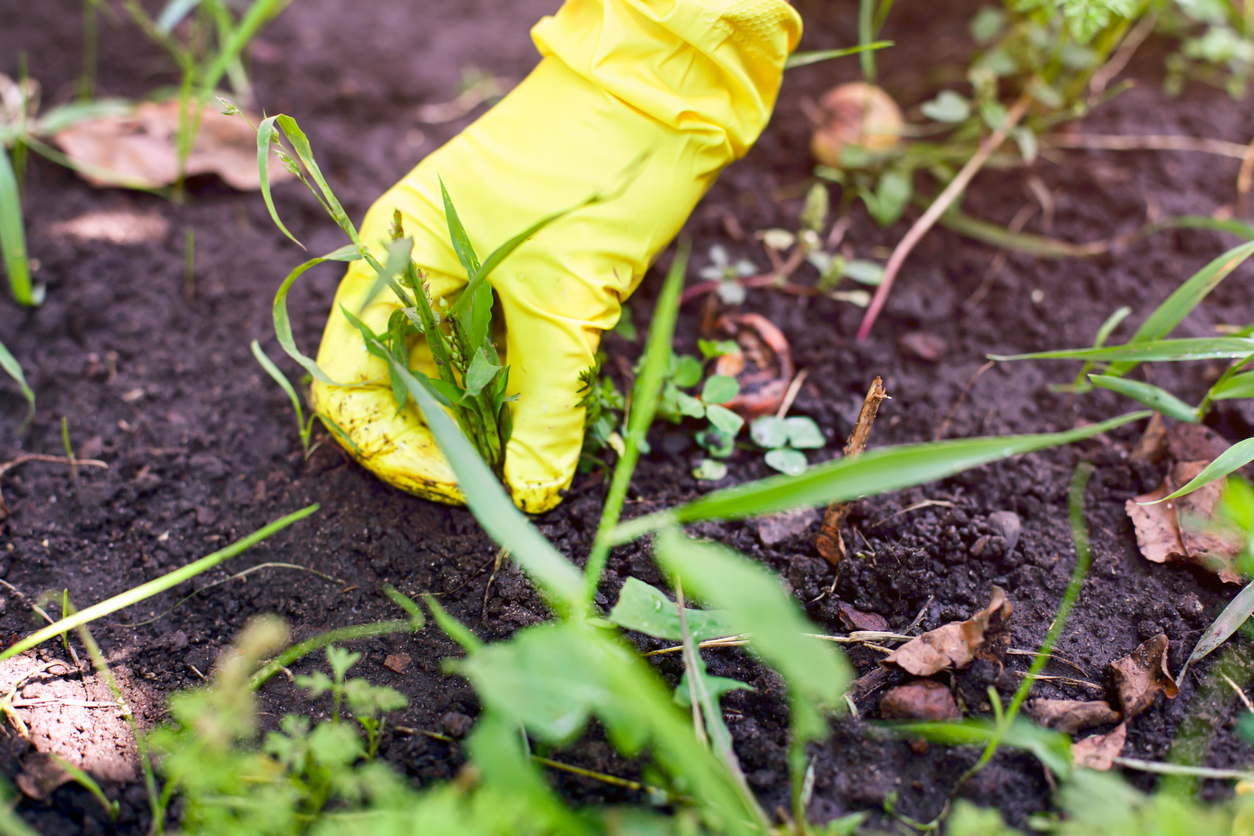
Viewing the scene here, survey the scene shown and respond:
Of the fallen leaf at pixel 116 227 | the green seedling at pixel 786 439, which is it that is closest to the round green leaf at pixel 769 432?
the green seedling at pixel 786 439

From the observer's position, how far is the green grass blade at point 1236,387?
1.12m

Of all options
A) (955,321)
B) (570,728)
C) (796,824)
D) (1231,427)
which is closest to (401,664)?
(570,728)

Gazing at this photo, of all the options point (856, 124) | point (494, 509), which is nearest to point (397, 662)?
point (494, 509)

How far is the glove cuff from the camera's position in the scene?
1085 mm

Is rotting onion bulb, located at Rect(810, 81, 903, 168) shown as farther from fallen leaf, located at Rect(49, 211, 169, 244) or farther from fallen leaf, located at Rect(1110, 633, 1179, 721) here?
fallen leaf, located at Rect(49, 211, 169, 244)

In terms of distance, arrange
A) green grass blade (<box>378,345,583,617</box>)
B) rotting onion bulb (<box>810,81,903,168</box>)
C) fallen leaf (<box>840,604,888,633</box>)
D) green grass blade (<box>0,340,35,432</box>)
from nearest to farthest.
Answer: green grass blade (<box>378,345,583,617</box>) < fallen leaf (<box>840,604,888,633</box>) < green grass blade (<box>0,340,35,432</box>) < rotting onion bulb (<box>810,81,903,168</box>)

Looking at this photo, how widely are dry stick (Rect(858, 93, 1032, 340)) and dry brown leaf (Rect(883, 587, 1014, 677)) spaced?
67cm

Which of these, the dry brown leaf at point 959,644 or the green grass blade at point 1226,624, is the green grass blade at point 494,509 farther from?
the green grass blade at point 1226,624

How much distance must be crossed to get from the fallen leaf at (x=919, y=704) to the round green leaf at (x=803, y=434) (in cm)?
44

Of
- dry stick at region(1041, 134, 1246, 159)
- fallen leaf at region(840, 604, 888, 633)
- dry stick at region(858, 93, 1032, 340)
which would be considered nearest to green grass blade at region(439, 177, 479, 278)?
fallen leaf at region(840, 604, 888, 633)

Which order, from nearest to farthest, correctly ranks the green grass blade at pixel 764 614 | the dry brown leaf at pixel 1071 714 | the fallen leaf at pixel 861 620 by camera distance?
the green grass blade at pixel 764 614
the dry brown leaf at pixel 1071 714
the fallen leaf at pixel 861 620

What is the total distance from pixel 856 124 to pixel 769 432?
0.90 meters

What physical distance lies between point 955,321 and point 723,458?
627 mm

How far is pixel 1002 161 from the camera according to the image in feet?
5.83
